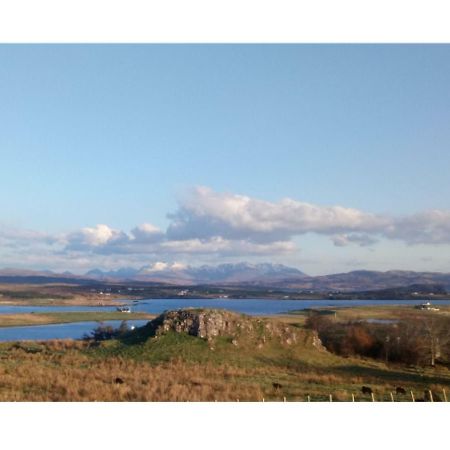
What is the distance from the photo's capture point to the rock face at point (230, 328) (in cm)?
2009

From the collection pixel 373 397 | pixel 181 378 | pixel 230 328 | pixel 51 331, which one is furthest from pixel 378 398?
pixel 51 331

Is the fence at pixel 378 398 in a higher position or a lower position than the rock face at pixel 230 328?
lower

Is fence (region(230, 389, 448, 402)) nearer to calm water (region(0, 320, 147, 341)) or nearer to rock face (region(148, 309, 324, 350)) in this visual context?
rock face (region(148, 309, 324, 350))

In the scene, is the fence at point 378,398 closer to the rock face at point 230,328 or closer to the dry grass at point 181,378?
the dry grass at point 181,378

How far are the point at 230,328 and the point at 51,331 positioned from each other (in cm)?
1397

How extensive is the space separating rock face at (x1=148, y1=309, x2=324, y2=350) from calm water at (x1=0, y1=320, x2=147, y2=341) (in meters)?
8.04

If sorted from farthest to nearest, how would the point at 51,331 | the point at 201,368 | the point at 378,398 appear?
the point at 51,331, the point at 201,368, the point at 378,398

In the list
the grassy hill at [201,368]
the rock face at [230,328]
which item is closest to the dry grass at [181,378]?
the grassy hill at [201,368]

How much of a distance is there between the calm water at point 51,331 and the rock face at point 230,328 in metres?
8.04

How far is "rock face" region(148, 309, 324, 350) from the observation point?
2009cm

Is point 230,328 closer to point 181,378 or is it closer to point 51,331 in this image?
point 181,378

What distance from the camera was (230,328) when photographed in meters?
20.5

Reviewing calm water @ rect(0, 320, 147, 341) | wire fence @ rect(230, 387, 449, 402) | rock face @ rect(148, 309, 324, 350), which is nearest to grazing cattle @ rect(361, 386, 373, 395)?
wire fence @ rect(230, 387, 449, 402)
